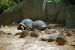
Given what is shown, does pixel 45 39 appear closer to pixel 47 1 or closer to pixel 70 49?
pixel 70 49

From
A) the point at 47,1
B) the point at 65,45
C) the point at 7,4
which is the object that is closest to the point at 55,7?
the point at 47,1

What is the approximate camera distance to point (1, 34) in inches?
270

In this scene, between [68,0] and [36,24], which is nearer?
[36,24]

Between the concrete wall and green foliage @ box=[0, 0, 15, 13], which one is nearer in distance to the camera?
the concrete wall

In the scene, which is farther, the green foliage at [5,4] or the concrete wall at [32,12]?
the green foliage at [5,4]

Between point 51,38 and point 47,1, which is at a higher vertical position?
point 47,1

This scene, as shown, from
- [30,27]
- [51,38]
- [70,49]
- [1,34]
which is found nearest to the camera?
[70,49]

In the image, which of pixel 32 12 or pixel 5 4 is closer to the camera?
pixel 32 12

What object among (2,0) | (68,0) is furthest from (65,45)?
(2,0)

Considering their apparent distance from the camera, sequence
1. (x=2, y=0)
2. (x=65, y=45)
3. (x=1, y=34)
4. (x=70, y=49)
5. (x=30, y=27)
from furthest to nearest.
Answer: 1. (x=2, y=0)
2. (x=30, y=27)
3. (x=1, y=34)
4. (x=65, y=45)
5. (x=70, y=49)

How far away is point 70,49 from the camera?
4.67 m

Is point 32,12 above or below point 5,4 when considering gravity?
below

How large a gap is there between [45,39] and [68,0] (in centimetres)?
356

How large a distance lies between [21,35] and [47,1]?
343cm
